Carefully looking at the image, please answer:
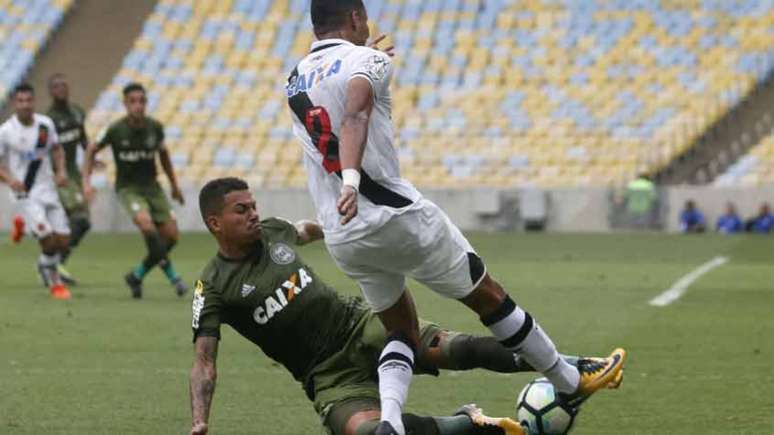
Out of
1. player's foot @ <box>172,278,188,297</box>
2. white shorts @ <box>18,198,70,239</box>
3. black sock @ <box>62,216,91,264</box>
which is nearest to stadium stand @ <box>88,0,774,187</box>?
black sock @ <box>62,216,91,264</box>

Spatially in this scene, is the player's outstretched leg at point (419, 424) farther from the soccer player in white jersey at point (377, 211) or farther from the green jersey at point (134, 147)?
the green jersey at point (134, 147)

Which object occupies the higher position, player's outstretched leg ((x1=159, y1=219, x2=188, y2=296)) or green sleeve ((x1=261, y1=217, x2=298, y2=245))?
green sleeve ((x1=261, y1=217, x2=298, y2=245))

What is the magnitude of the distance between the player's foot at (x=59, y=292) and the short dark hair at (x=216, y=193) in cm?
917

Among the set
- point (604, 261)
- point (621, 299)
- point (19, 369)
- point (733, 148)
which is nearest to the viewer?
point (19, 369)

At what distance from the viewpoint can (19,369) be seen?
1096 cm

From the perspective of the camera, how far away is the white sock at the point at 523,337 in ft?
24.8

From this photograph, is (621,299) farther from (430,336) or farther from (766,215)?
(766,215)

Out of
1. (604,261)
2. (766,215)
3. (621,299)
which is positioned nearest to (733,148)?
(766,215)

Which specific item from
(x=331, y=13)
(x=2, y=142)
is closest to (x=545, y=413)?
(x=331, y=13)

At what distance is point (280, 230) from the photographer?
7.98 m

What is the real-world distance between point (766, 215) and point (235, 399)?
2070cm

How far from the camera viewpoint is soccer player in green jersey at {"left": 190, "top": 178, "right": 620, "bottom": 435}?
754cm

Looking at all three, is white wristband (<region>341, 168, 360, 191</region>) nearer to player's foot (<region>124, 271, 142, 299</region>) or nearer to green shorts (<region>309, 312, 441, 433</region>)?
green shorts (<region>309, 312, 441, 433</region>)

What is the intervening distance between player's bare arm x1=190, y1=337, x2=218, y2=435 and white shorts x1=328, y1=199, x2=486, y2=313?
26.6 inches
